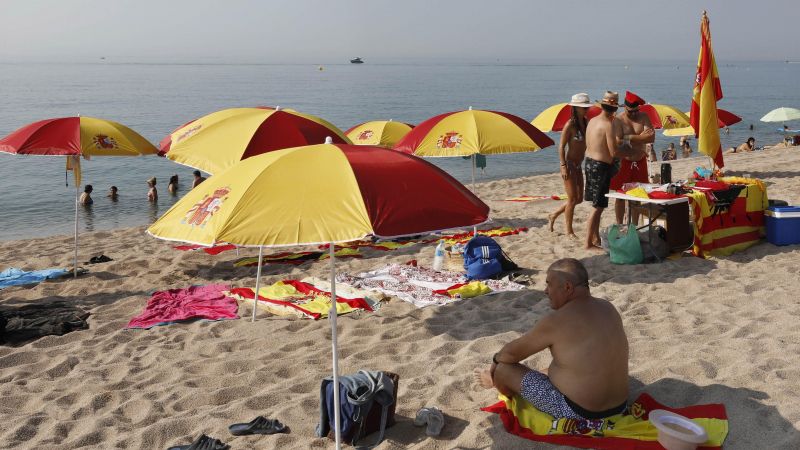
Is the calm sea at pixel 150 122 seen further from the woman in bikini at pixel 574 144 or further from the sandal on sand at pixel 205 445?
the sandal on sand at pixel 205 445

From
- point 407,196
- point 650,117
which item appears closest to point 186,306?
point 407,196

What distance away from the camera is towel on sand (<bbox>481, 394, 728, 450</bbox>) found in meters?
3.79

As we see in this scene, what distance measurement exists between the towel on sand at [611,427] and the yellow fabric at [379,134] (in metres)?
8.81

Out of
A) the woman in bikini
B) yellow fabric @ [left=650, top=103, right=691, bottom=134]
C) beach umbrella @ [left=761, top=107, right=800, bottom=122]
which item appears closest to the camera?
the woman in bikini

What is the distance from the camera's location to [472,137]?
8.55m

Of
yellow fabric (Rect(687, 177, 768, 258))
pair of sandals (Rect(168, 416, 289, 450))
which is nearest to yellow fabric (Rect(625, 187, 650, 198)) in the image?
yellow fabric (Rect(687, 177, 768, 258))

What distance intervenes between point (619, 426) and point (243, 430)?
2.12 m

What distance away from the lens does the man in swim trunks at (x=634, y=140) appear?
27.3ft

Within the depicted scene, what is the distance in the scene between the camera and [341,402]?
4.01m

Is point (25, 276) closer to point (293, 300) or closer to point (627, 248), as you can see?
point (293, 300)

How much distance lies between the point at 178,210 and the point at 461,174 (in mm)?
20844

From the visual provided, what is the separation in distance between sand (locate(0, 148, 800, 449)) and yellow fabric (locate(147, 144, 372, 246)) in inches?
51.8

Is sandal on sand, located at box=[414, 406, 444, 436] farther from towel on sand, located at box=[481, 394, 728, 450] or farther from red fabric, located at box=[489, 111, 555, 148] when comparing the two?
red fabric, located at box=[489, 111, 555, 148]

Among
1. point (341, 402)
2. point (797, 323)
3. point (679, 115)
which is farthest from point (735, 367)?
point (679, 115)
